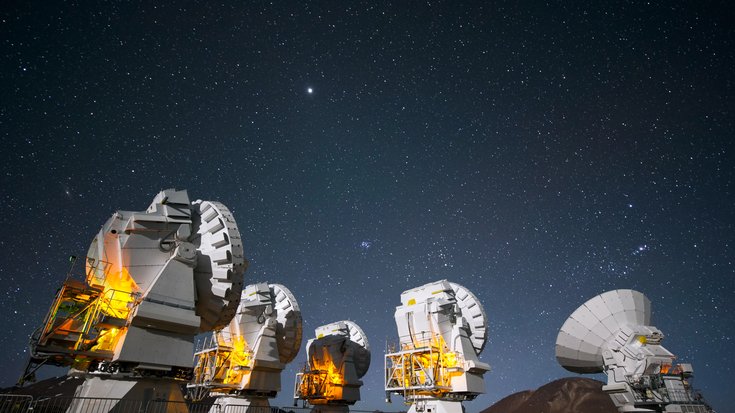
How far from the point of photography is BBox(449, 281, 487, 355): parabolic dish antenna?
23.7m

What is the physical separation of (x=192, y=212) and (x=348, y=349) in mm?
16013

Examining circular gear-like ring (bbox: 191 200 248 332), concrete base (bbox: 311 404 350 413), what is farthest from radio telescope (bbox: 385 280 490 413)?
circular gear-like ring (bbox: 191 200 248 332)

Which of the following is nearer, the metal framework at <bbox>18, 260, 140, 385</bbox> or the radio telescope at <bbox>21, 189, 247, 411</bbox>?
the metal framework at <bbox>18, 260, 140, 385</bbox>

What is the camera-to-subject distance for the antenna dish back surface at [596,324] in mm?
20703

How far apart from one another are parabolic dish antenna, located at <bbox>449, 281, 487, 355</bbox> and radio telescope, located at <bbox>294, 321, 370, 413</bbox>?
25.9 feet

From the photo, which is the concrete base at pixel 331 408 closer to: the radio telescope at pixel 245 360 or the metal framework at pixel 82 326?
the radio telescope at pixel 245 360

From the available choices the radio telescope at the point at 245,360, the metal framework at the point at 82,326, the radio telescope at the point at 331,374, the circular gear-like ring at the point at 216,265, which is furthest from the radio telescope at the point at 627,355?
the metal framework at the point at 82,326

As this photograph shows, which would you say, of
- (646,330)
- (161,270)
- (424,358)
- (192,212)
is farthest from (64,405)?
(646,330)

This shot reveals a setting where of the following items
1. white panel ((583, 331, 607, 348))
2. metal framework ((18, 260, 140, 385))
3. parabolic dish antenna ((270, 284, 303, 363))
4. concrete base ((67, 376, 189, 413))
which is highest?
parabolic dish antenna ((270, 284, 303, 363))

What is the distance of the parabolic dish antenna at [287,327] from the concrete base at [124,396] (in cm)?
1221

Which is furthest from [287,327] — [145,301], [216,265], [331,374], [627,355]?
[627,355]

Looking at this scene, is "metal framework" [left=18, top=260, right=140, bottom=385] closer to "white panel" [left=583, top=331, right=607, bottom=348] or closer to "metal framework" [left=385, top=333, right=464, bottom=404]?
"metal framework" [left=385, top=333, right=464, bottom=404]

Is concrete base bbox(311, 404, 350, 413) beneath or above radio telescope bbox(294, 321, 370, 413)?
beneath

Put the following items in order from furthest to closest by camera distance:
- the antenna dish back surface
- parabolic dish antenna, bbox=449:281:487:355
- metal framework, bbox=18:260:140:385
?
parabolic dish antenna, bbox=449:281:487:355 → the antenna dish back surface → metal framework, bbox=18:260:140:385
